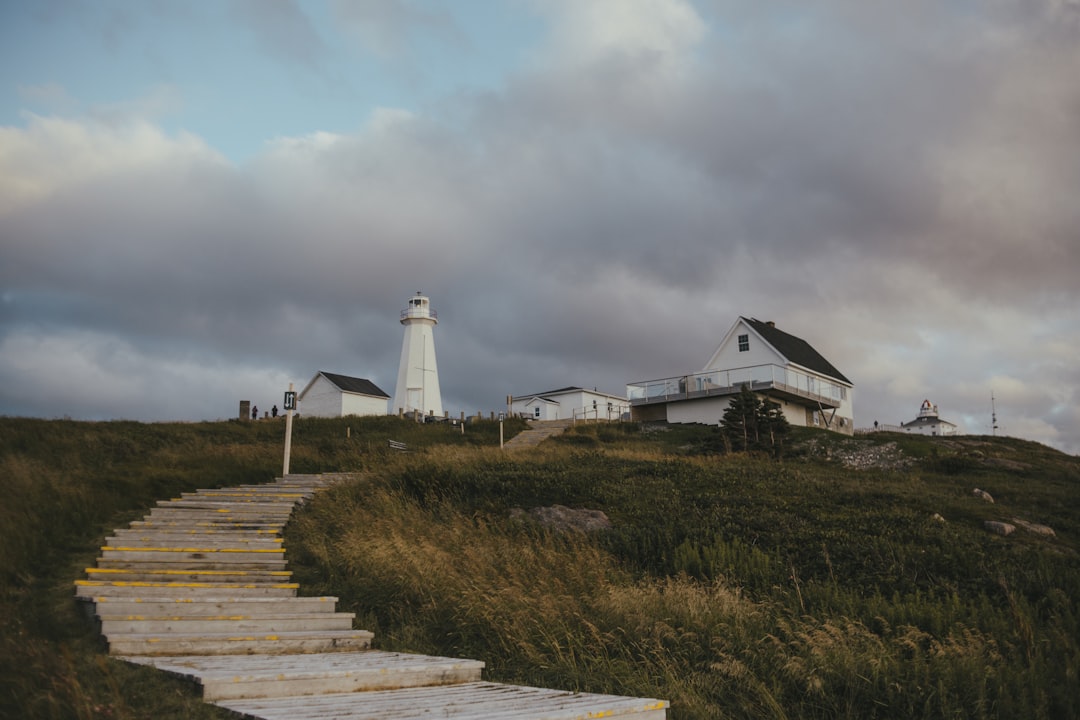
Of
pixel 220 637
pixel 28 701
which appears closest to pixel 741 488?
pixel 220 637

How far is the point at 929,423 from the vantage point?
86438 mm

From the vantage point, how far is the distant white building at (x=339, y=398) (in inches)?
2019

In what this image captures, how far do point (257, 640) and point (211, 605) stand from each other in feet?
4.57

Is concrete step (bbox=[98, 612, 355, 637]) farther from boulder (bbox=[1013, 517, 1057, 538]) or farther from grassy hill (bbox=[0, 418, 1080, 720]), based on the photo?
boulder (bbox=[1013, 517, 1057, 538])

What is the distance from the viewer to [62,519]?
11734mm

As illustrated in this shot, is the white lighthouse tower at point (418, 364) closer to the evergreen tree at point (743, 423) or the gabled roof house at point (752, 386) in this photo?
the gabled roof house at point (752, 386)

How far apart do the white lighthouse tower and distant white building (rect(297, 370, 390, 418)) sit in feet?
5.03

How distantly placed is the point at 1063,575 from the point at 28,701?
37.1ft

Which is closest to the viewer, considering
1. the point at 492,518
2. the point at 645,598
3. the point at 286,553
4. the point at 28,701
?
the point at 28,701

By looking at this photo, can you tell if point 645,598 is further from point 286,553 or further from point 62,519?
point 62,519

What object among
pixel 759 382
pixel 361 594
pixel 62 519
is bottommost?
pixel 361 594

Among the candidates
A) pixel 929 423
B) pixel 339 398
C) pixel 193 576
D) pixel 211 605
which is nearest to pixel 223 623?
pixel 211 605

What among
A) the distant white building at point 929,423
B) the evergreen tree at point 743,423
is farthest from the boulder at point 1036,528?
the distant white building at point 929,423

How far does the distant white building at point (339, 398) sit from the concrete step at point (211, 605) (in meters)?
42.3
